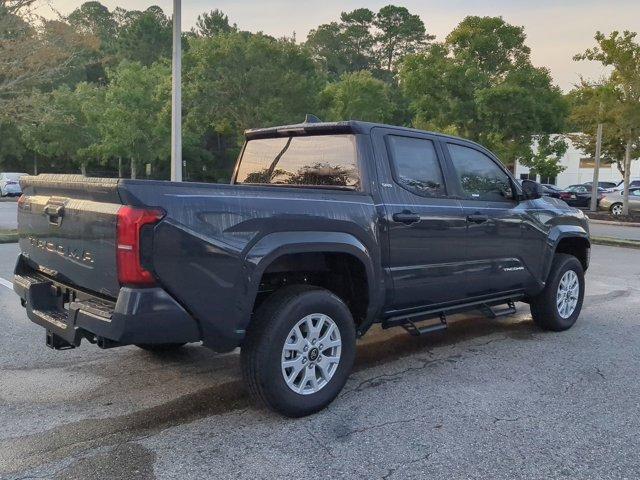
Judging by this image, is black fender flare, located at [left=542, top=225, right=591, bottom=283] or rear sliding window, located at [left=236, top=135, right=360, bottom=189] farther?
black fender flare, located at [left=542, top=225, right=591, bottom=283]

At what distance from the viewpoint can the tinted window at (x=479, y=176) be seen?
527cm

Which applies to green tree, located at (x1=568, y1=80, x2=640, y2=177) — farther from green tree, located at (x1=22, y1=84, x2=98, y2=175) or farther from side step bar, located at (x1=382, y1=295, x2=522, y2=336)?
green tree, located at (x1=22, y1=84, x2=98, y2=175)

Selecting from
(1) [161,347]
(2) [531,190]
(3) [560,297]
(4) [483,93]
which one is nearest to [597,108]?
(4) [483,93]

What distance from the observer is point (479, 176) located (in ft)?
18.0

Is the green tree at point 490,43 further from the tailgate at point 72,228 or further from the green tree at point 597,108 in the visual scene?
the tailgate at point 72,228

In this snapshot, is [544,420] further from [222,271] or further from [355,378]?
[222,271]

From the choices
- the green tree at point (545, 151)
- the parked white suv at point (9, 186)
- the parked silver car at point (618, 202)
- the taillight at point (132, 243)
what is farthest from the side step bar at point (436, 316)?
the parked white suv at point (9, 186)

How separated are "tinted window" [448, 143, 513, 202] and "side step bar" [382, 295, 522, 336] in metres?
0.94

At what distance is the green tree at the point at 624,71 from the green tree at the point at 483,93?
208cm

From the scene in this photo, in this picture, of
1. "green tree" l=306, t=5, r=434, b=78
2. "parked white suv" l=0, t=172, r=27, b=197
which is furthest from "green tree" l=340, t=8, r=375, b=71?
"parked white suv" l=0, t=172, r=27, b=197

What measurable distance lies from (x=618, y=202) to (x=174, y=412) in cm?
2571

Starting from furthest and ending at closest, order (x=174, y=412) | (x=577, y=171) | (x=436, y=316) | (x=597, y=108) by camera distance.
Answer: (x=577, y=171) → (x=597, y=108) → (x=436, y=316) → (x=174, y=412)

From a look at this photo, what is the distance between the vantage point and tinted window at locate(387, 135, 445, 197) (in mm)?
4721

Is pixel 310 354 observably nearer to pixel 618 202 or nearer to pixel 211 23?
pixel 618 202
